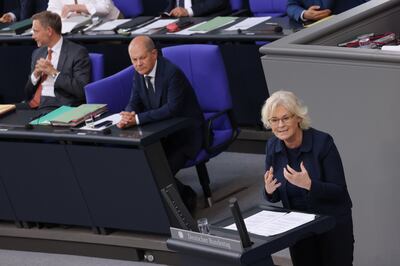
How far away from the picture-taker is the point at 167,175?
6418 millimetres

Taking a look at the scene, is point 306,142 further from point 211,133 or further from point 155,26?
point 155,26

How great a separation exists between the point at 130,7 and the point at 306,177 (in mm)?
5794

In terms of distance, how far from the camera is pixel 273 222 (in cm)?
442

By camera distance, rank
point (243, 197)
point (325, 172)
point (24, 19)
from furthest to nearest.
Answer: point (24, 19) < point (243, 197) < point (325, 172)

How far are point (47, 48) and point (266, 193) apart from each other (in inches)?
136

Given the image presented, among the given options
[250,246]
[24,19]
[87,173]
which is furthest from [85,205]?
[24,19]

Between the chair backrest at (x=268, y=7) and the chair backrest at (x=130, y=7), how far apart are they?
129 cm

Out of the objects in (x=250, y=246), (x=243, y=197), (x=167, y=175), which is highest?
(x=250, y=246)

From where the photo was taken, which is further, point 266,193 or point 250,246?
point 266,193

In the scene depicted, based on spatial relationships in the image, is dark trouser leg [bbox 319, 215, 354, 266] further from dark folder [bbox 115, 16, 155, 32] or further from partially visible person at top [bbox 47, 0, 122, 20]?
partially visible person at top [bbox 47, 0, 122, 20]

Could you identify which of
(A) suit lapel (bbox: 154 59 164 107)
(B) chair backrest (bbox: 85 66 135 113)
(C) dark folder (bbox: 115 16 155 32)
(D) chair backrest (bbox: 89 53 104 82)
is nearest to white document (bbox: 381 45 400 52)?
(A) suit lapel (bbox: 154 59 164 107)

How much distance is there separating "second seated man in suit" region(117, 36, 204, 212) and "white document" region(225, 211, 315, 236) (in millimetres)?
2210

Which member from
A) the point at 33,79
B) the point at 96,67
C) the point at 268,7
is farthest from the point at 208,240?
the point at 268,7

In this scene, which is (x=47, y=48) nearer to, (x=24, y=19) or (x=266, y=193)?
(x=24, y=19)
